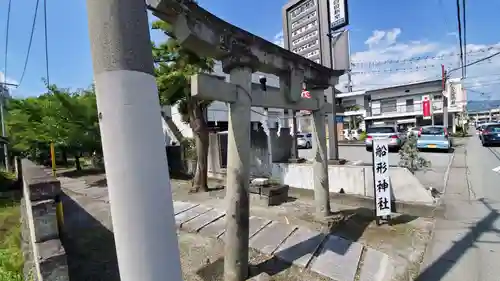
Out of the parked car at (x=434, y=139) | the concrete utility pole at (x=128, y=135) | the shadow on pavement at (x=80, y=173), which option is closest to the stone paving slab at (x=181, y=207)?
the concrete utility pole at (x=128, y=135)

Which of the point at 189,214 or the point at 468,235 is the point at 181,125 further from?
the point at 468,235

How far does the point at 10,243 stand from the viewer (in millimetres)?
5723

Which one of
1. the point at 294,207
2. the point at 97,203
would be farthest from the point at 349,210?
the point at 97,203

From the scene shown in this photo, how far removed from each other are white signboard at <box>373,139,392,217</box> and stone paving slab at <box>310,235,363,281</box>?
1.22 metres

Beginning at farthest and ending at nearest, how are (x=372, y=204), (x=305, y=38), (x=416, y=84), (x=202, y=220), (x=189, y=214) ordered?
(x=416, y=84)
(x=305, y=38)
(x=372, y=204)
(x=189, y=214)
(x=202, y=220)

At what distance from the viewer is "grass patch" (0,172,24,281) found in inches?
174

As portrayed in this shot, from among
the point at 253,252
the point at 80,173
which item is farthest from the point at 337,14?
the point at 80,173

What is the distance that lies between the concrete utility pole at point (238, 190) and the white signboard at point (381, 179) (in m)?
3.27

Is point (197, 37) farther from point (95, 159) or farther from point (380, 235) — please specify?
point (95, 159)

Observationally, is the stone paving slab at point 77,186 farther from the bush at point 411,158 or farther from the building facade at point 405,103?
the building facade at point 405,103

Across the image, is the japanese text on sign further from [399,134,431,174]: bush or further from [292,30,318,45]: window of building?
[399,134,431,174]: bush

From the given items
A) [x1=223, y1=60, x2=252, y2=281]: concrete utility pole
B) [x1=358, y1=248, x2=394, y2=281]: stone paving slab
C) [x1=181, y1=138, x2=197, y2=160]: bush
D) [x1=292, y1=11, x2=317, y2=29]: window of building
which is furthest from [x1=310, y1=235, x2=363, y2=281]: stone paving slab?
[x1=181, y1=138, x2=197, y2=160]: bush

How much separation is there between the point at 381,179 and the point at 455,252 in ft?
5.55

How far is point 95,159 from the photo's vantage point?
1677 centimetres
